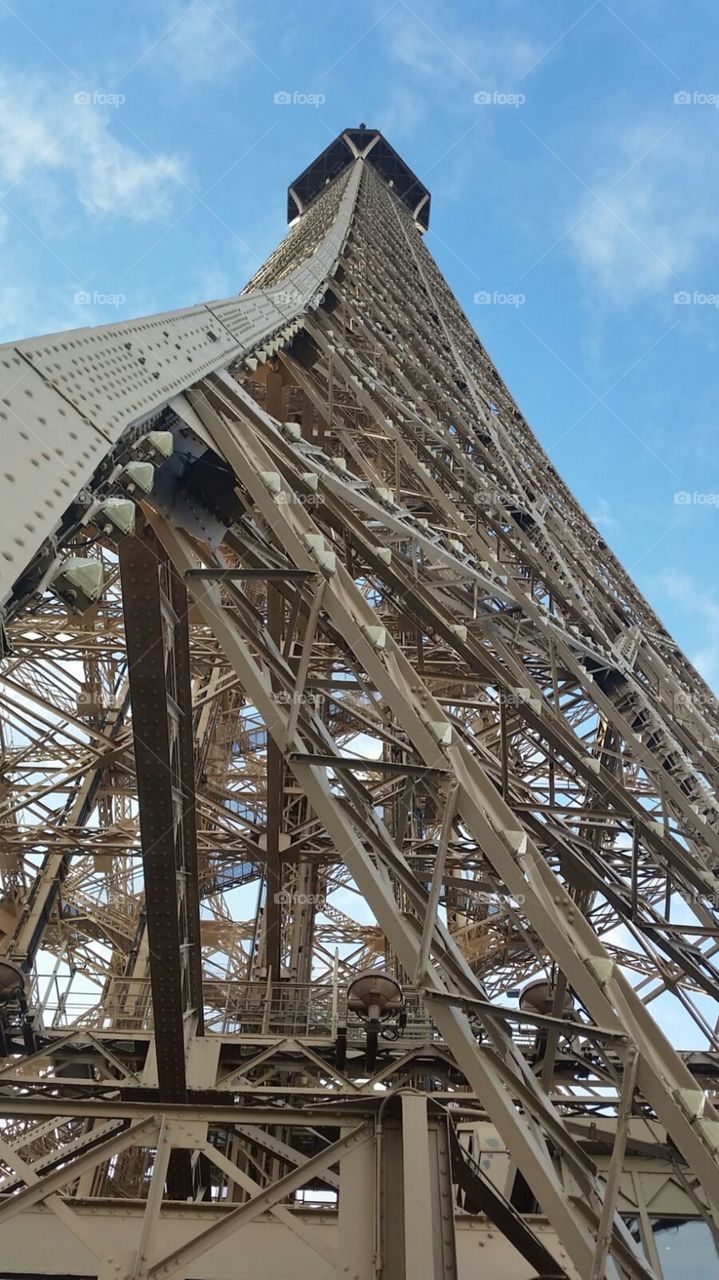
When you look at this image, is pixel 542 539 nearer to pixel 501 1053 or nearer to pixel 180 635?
pixel 180 635

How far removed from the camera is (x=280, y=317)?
1251cm

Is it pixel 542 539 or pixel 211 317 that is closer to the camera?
pixel 211 317

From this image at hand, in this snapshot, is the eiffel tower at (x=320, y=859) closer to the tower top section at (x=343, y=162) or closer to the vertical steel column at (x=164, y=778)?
the vertical steel column at (x=164, y=778)

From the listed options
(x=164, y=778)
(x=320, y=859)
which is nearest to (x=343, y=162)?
(x=320, y=859)

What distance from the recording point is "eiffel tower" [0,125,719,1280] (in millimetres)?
4781

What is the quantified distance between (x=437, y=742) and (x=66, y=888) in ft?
48.6

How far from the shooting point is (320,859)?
16172 millimetres

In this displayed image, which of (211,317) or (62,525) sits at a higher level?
(211,317)

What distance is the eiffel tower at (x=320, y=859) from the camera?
4781 mm

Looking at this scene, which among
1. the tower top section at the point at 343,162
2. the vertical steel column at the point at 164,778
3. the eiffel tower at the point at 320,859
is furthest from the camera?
the tower top section at the point at 343,162

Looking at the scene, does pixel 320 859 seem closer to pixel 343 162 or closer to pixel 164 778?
pixel 164 778

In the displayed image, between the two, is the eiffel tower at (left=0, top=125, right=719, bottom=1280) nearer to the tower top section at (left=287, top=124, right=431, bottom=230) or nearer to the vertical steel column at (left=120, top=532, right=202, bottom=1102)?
the vertical steel column at (left=120, top=532, right=202, bottom=1102)

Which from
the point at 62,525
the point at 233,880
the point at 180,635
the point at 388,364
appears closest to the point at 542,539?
the point at 388,364

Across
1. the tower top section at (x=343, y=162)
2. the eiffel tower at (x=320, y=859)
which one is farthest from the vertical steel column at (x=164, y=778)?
the tower top section at (x=343, y=162)
